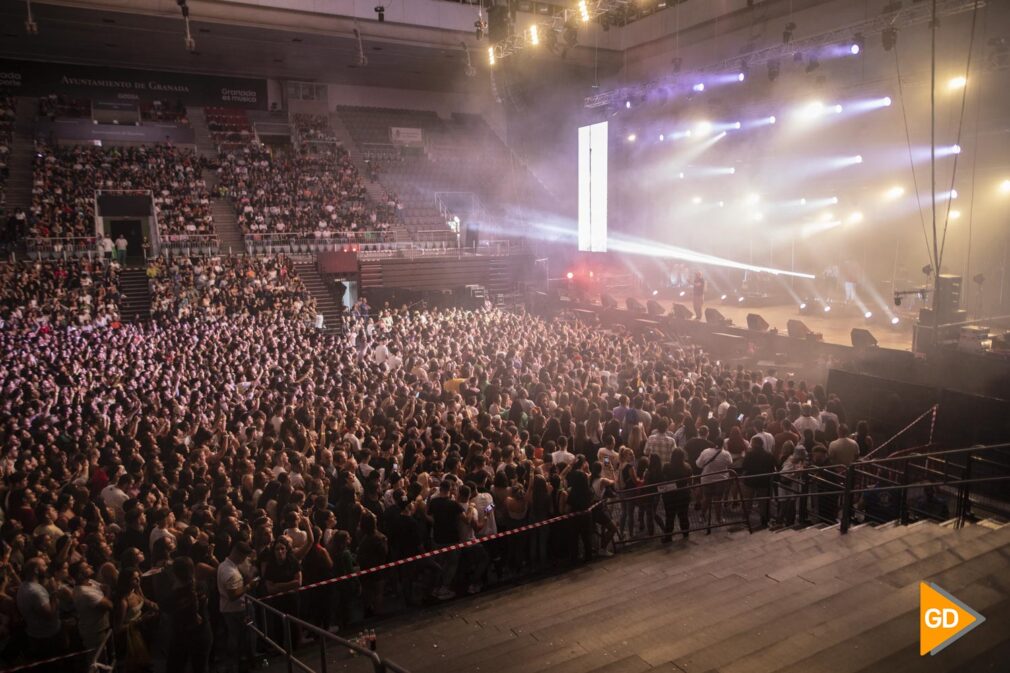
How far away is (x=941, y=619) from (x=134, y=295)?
2020 centimetres

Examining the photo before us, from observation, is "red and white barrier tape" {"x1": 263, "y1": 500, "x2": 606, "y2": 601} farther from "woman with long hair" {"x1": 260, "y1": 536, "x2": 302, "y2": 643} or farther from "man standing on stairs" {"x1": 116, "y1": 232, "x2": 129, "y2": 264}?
"man standing on stairs" {"x1": 116, "y1": 232, "x2": 129, "y2": 264}

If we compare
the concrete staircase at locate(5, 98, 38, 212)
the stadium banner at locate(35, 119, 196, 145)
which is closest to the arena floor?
the stadium banner at locate(35, 119, 196, 145)

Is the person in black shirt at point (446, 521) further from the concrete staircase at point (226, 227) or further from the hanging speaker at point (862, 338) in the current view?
the concrete staircase at point (226, 227)

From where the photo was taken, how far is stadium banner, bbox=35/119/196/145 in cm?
2434

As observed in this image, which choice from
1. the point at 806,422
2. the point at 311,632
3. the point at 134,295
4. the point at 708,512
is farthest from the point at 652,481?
the point at 134,295

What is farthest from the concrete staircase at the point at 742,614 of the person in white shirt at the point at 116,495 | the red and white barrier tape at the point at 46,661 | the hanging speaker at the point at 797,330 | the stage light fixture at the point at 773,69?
the stage light fixture at the point at 773,69

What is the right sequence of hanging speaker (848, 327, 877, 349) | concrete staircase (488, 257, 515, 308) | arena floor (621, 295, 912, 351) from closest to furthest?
hanging speaker (848, 327, 877, 349) < arena floor (621, 295, 912, 351) < concrete staircase (488, 257, 515, 308)

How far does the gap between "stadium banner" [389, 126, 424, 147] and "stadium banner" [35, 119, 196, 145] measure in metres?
8.14

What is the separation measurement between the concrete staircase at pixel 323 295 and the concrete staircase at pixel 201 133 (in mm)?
8412

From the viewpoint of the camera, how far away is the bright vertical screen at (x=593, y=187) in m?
24.4

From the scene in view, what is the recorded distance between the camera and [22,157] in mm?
23672

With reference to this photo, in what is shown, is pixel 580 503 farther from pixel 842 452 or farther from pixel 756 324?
pixel 756 324

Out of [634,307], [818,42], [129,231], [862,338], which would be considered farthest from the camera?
[129,231]

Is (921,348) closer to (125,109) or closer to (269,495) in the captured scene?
(269,495)
